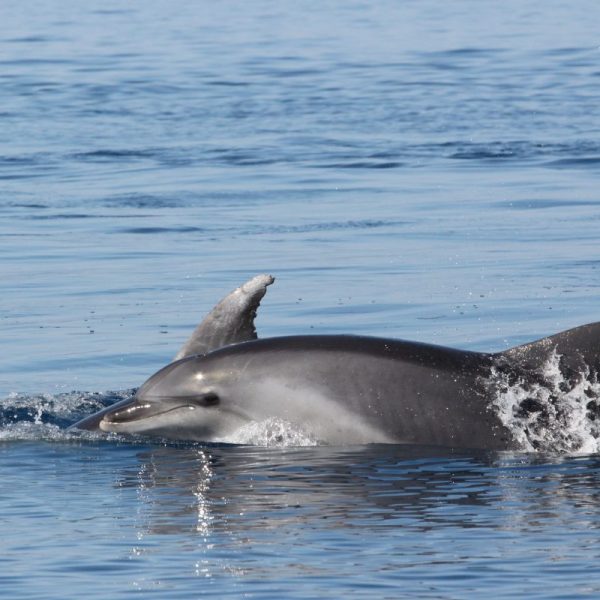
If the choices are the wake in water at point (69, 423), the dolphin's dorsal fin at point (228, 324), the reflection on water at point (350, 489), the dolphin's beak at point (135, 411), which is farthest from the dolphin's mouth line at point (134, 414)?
the dolphin's dorsal fin at point (228, 324)

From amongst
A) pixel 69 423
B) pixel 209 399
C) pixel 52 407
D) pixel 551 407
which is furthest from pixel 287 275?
pixel 551 407

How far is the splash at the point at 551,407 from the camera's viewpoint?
44.4 ft

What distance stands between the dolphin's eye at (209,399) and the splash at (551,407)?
212cm

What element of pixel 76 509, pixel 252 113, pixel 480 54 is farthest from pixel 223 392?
pixel 480 54

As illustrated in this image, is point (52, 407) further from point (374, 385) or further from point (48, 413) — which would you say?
point (374, 385)

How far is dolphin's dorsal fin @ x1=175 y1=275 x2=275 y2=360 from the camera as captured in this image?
49.5ft

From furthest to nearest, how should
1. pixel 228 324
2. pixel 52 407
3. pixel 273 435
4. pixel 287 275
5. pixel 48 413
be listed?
pixel 287 275, pixel 52 407, pixel 48 413, pixel 228 324, pixel 273 435

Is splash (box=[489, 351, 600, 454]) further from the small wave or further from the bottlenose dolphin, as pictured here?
the small wave

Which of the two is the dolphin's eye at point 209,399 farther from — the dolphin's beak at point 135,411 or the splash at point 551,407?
the splash at point 551,407

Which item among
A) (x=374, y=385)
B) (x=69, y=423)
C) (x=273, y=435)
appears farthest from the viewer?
(x=69, y=423)

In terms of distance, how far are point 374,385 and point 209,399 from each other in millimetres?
1345

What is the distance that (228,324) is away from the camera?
15086 mm

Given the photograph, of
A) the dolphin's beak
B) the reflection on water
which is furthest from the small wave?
the reflection on water

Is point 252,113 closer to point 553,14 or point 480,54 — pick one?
point 480,54
